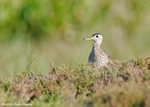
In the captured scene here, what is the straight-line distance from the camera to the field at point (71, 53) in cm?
740

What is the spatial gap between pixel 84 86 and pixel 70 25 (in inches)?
223

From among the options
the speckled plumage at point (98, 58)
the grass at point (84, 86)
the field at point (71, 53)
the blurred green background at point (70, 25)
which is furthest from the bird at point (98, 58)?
the blurred green background at point (70, 25)

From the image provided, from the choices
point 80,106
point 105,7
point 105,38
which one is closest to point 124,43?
point 105,38

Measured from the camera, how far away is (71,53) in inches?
476

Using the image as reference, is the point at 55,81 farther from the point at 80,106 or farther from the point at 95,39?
the point at 95,39

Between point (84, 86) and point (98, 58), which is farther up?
point (98, 58)

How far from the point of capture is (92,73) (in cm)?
813

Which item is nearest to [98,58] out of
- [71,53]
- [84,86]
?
[84,86]

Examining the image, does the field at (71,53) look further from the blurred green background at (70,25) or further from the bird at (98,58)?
the bird at (98,58)

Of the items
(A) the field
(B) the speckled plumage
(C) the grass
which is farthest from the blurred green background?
(C) the grass

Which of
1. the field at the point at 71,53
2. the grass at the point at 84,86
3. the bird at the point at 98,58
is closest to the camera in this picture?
the grass at the point at 84,86

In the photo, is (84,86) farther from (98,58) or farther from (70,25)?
(70,25)

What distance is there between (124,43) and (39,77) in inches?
191

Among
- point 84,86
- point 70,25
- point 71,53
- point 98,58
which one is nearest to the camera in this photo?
point 84,86
